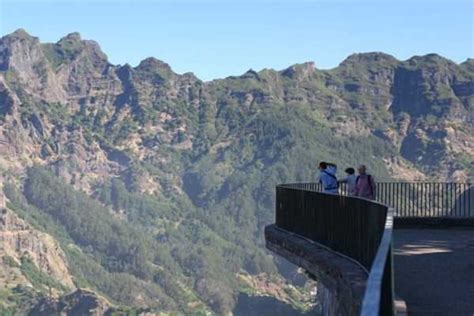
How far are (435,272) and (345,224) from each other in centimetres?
171

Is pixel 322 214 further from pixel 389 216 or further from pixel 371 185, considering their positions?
pixel 389 216

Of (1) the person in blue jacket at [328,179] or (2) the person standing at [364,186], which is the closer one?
(2) the person standing at [364,186]

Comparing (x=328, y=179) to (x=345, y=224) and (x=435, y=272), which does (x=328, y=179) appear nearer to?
(x=345, y=224)

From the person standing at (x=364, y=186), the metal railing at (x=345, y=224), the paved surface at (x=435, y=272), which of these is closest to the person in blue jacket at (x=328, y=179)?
the person standing at (x=364, y=186)

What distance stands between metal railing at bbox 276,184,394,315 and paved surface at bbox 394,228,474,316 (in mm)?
834

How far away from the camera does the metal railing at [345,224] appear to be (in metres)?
10.3

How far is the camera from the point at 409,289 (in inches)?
647

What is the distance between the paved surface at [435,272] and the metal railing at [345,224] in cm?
83

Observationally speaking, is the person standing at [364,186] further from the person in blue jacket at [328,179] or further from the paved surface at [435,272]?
the paved surface at [435,272]

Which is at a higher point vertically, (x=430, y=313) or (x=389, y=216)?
(x=389, y=216)

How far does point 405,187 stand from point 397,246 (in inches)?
526

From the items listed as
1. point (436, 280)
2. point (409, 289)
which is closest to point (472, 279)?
point (436, 280)

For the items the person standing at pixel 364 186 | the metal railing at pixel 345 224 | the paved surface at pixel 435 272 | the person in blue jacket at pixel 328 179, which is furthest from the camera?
the person in blue jacket at pixel 328 179

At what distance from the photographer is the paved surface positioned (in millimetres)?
14844
